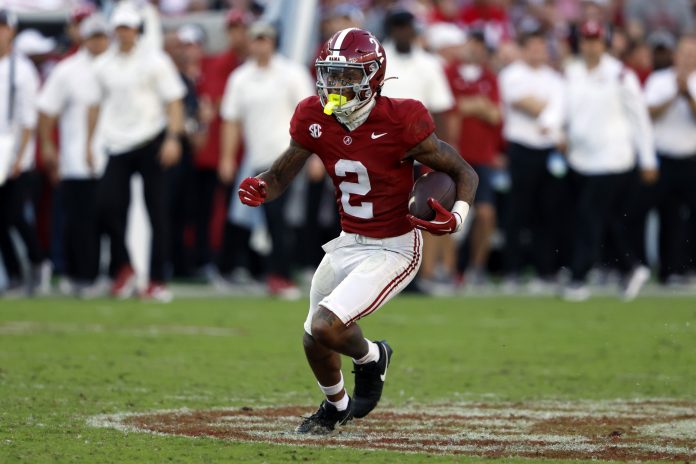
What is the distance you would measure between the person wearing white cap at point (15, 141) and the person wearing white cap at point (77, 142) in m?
0.41

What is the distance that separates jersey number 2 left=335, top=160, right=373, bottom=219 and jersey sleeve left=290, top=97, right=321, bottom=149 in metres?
0.19

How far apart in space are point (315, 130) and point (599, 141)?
306 inches

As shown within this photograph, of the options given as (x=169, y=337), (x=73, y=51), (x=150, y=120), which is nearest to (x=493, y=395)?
(x=169, y=337)

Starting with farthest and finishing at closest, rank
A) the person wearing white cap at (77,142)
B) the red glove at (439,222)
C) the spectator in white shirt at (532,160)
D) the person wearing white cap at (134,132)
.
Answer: the spectator in white shirt at (532,160) < the person wearing white cap at (77,142) < the person wearing white cap at (134,132) < the red glove at (439,222)

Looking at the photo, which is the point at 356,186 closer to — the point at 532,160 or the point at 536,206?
the point at 532,160

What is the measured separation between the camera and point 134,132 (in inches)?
509

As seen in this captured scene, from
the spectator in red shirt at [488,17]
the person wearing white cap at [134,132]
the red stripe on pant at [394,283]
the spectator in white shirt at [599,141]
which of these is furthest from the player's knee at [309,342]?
the spectator in red shirt at [488,17]

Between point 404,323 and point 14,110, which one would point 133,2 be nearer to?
point 14,110

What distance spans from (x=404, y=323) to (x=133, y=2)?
4493mm

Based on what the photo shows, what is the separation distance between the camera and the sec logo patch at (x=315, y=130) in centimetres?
659

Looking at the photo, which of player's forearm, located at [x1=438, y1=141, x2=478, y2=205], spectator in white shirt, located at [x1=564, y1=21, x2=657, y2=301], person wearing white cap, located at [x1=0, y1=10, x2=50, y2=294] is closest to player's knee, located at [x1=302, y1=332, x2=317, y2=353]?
player's forearm, located at [x1=438, y1=141, x2=478, y2=205]

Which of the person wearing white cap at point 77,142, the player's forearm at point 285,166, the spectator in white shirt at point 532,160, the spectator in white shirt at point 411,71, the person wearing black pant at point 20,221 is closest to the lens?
the player's forearm at point 285,166

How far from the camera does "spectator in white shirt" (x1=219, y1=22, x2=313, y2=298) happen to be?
13.8 m

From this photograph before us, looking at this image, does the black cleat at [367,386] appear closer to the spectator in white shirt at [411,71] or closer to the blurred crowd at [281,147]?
the blurred crowd at [281,147]
